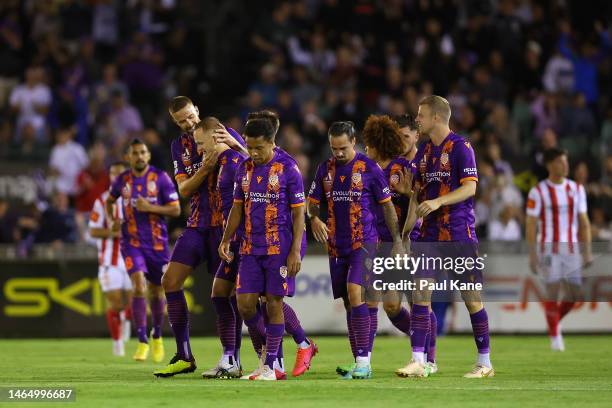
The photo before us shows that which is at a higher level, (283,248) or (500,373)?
(283,248)

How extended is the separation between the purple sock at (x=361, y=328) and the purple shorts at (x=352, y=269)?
0.82ft

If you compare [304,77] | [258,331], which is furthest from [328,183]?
[304,77]

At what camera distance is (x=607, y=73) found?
24.6m

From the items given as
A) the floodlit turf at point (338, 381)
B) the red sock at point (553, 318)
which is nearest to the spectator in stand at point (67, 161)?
the floodlit turf at point (338, 381)

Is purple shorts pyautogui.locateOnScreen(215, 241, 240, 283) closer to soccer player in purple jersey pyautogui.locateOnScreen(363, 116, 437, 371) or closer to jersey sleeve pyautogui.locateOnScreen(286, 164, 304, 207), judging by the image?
jersey sleeve pyautogui.locateOnScreen(286, 164, 304, 207)

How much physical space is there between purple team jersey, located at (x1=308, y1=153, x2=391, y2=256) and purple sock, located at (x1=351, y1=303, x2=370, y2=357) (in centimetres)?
56

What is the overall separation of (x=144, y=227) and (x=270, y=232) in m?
4.61

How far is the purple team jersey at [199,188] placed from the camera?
12320 millimetres

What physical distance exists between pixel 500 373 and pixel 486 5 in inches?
570

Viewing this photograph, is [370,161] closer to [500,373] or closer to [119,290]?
[500,373]

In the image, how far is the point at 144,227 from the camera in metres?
15.8

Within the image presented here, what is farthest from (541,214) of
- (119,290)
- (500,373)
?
(119,290)

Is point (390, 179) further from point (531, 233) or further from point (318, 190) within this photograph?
point (531, 233)

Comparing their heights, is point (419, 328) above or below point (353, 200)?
below
